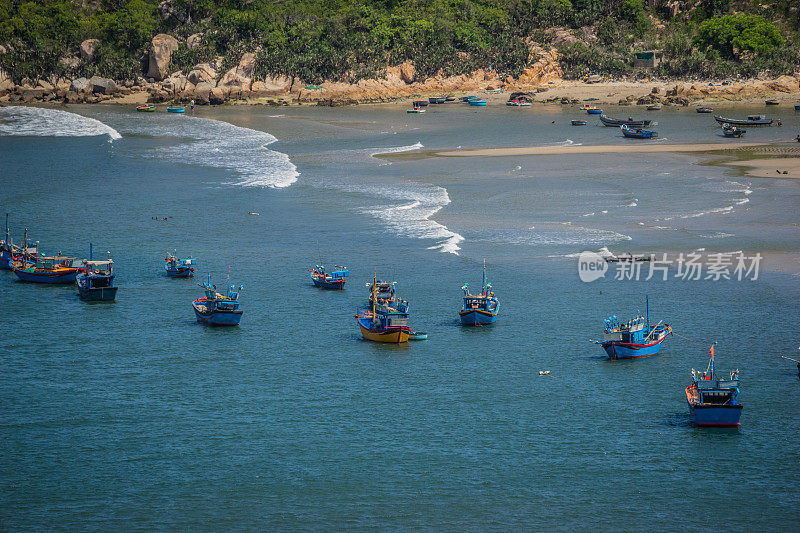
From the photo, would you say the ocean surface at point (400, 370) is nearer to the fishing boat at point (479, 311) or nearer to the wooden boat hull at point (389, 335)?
the wooden boat hull at point (389, 335)

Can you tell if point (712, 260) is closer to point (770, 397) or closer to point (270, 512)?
point (770, 397)

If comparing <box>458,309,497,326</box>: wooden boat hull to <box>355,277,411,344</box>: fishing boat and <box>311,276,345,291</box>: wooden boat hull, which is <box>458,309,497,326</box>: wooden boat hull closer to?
<box>355,277,411,344</box>: fishing boat

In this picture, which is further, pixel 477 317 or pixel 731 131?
pixel 731 131

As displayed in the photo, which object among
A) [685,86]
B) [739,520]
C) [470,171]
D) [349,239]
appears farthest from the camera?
[685,86]

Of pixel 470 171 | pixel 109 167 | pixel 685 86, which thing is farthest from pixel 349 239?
pixel 685 86

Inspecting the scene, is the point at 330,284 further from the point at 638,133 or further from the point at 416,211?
the point at 638,133

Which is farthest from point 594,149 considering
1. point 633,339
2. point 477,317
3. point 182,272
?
point 633,339
